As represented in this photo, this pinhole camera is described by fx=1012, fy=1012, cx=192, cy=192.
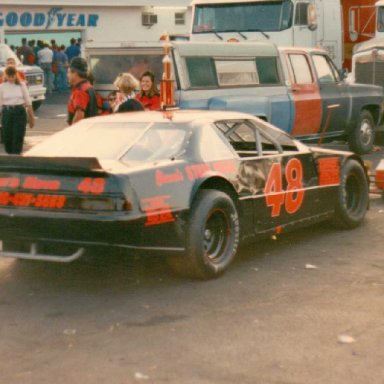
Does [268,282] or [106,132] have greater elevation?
[106,132]

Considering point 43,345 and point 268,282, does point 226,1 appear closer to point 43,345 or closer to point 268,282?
point 268,282

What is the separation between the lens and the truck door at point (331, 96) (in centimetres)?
1597

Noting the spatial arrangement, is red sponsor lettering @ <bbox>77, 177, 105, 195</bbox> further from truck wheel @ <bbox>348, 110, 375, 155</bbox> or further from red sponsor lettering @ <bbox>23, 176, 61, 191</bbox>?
truck wheel @ <bbox>348, 110, 375, 155</bbox>

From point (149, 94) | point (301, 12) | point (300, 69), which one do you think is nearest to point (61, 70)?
point (301, 12)

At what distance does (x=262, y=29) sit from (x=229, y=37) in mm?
628

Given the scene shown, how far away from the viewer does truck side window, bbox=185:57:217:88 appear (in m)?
13.7

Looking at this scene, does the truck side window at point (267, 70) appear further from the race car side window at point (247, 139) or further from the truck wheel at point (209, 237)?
the truck wheel at point (209, 237)

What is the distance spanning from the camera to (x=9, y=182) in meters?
7.39

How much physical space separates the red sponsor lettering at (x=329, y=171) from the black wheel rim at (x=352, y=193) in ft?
1.15

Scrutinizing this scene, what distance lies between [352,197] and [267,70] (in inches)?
211

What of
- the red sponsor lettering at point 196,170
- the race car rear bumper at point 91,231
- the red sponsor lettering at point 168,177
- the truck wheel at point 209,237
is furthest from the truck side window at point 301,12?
the race car rear bumper at point 91,231

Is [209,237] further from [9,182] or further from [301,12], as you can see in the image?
[301,12]

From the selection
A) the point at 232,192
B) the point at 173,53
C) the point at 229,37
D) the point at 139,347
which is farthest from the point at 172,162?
the point at 229,37

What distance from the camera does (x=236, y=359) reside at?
559 centimetres
